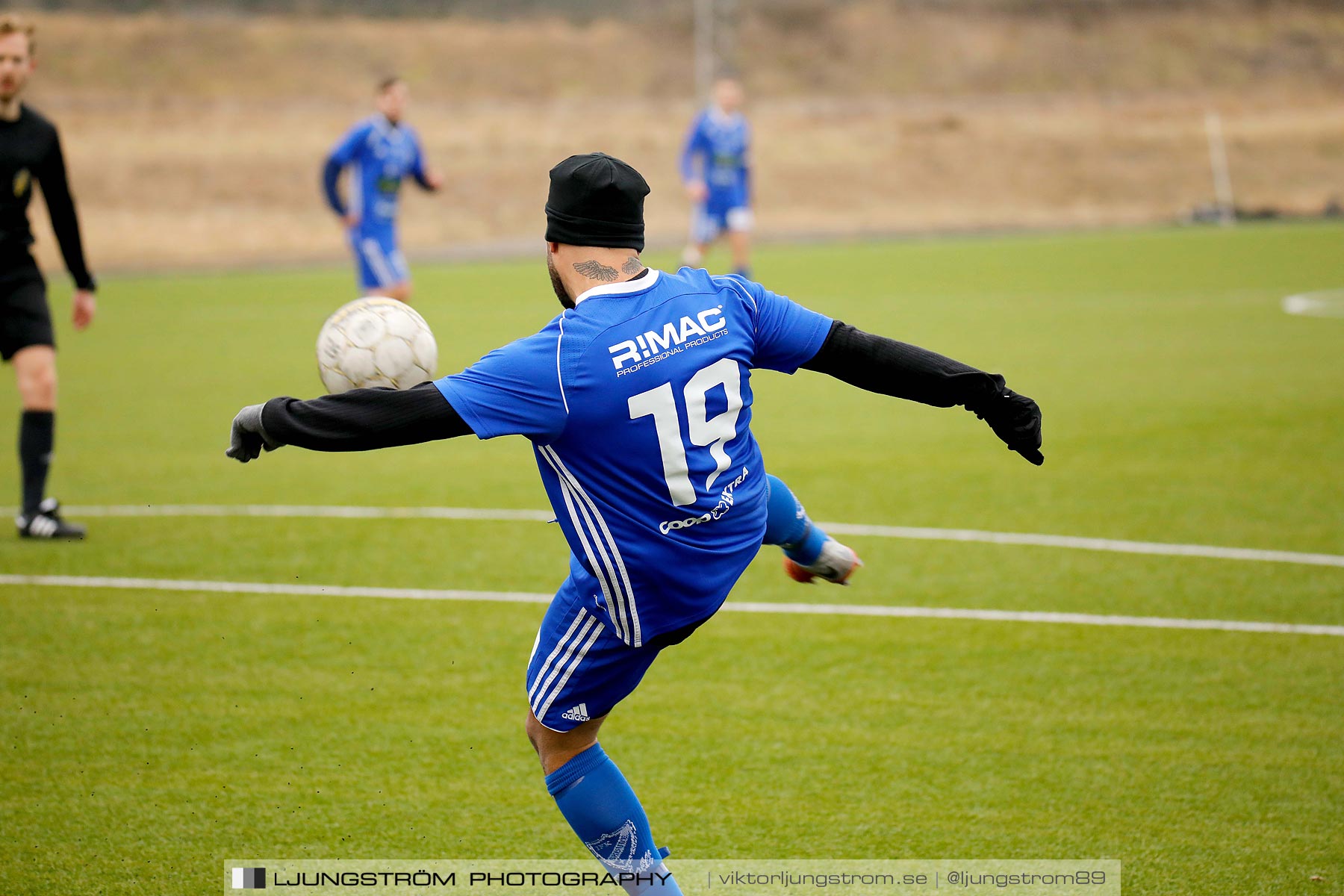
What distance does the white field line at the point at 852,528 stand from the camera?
6.78m

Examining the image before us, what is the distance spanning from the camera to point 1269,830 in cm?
395

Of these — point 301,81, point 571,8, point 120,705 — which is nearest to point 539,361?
point 120,705

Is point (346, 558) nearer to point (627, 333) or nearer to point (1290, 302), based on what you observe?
point (627, 333)

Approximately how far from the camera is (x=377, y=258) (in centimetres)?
1390

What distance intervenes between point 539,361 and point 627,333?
0.21 meters

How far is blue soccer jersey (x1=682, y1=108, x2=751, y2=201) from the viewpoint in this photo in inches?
772

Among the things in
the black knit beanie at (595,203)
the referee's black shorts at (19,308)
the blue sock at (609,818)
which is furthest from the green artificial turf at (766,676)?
the black knit beanie at (595,203)

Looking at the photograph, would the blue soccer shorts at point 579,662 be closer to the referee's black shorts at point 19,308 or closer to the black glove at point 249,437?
the black glove at point 249,437

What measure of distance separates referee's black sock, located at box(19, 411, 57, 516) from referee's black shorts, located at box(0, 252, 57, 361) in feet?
1.28

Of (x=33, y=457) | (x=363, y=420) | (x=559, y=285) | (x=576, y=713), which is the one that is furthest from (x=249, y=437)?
(x=33, y=457)

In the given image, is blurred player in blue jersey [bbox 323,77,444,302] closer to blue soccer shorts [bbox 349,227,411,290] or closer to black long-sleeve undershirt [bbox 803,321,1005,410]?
blue soccer shorts [bbox 349,227,411,290]

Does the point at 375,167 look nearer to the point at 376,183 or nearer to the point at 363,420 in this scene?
the point at 376,183

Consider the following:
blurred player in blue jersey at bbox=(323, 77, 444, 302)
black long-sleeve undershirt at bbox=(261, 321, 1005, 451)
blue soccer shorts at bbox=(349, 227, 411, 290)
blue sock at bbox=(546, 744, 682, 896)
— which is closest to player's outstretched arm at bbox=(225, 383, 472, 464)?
black long-sleeve undershirt at bbox=(261, 321, 1005, 451)

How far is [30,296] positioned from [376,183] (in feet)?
21.7
